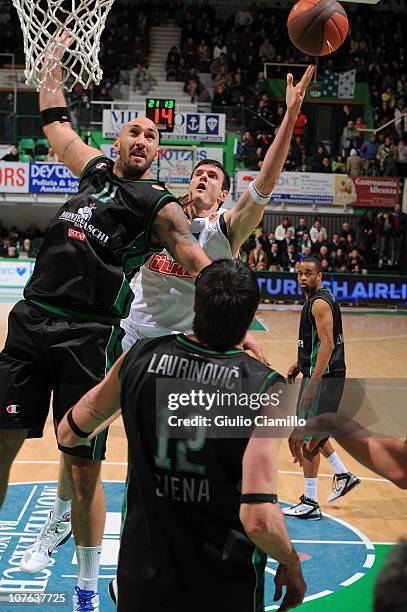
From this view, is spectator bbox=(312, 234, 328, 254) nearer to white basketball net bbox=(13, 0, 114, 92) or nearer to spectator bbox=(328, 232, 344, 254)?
spectator bbox=(328, 232, 344, 254)

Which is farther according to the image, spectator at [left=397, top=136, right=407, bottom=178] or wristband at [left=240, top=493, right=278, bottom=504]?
spectator at [left=397, top=136, right=407, bottom=178]

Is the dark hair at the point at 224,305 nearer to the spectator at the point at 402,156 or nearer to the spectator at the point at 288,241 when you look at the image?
the spectator at the point at 288,241

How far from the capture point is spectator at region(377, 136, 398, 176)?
22.3 metres

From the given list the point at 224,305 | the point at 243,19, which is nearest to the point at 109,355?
the point at 224,305

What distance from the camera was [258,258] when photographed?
1991 cm

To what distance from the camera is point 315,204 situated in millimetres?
22000

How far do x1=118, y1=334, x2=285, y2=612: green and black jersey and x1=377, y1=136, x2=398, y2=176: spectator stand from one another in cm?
2099

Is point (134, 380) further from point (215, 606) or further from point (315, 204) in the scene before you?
point (315, 204)

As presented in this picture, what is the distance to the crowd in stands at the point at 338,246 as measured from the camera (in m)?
20.2

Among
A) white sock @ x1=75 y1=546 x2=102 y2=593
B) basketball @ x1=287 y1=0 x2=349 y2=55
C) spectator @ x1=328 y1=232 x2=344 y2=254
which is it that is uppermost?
basketball @ x1=287 y1=0 x2=349 y2=55

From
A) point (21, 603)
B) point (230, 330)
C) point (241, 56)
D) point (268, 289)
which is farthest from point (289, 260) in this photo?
point (230, 330)

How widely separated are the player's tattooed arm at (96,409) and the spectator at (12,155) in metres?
19.4

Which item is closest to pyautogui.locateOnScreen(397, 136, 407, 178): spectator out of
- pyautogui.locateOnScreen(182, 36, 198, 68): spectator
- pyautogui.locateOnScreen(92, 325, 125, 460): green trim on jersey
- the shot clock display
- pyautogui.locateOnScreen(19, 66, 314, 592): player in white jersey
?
pyautogui.locateOnScreen(182, 36, 198, 68): spectator

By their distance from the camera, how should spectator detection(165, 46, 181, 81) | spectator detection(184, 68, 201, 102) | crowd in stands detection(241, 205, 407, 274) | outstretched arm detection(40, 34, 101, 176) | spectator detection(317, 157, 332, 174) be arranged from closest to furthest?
outstretched arm detection(40, 34, 101, 176) → crowd in stands detection(241, 205, 407, 274) → spectator detection(317, 157, 332, 174) → spectator detection(184, 68, 201, 102) → spectator detection(165, 46, 181, 81)
